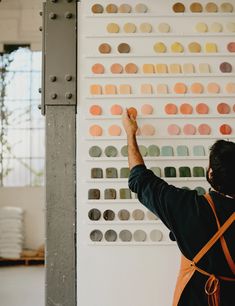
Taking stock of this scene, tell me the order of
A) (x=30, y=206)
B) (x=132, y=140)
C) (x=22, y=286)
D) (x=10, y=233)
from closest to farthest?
(x=132, y=140)
(x=22, y=286)
(x=10, y=233)
(x=30, y=206)

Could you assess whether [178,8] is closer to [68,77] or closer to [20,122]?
[68,77]

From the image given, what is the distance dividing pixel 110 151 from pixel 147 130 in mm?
212

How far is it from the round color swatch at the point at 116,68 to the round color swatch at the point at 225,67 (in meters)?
0.51

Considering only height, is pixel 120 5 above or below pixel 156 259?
above

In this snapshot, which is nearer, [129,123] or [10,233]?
[129,123]

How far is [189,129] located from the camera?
211cm

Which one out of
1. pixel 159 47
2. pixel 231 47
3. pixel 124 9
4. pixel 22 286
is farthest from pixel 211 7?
pixel 22 286

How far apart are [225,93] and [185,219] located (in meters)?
0.83

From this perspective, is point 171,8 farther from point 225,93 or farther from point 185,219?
point 185,219

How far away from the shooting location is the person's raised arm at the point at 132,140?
1.88 metres

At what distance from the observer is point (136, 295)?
2.04 meters

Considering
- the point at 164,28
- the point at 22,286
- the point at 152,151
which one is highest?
the point at 164,28

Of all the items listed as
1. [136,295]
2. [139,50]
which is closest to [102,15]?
[139,50]

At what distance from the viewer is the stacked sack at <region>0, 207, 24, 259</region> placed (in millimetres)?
7082
